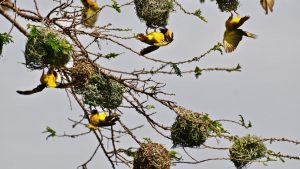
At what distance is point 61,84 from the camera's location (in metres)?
3.79

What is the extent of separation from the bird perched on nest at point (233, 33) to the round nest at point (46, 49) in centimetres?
97

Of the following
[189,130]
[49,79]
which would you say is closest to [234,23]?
[189,130]

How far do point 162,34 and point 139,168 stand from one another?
0.81 m

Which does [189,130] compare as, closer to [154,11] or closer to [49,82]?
[154,11]

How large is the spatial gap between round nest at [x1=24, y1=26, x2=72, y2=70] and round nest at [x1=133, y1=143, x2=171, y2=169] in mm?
757

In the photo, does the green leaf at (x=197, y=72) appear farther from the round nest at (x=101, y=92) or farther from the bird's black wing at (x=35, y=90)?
the bird's black wing at (x=35, y=90)

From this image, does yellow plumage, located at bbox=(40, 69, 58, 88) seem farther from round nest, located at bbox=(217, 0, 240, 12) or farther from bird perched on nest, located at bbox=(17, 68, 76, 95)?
round nest, located at bbox=(217, 0, 240, 12)

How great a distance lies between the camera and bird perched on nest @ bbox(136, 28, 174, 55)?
4.00 metres

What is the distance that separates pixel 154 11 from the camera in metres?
4.24

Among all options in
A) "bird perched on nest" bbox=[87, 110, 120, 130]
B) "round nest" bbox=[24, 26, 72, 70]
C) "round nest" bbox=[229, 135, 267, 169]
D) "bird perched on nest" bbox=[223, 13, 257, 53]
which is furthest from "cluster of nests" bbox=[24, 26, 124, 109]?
"round nest" bbox=[229, 135, 267, 169]

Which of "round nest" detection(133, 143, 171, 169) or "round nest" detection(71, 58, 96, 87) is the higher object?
"round nest" detection(71, 58, 96, 87)

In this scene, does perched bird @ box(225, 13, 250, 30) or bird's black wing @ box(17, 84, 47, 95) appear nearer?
bird's black wing @ box(17, 84, 47, 95)

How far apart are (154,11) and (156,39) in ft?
1.02

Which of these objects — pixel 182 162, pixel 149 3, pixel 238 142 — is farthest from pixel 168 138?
pixel 149 3
